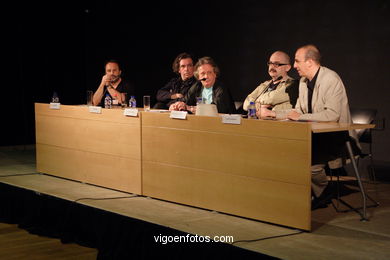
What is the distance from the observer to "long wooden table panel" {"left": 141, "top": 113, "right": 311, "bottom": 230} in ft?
11.1

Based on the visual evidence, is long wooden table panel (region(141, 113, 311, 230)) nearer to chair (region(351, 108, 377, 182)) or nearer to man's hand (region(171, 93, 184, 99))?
man's hand (region(171, 93, 184, 99))

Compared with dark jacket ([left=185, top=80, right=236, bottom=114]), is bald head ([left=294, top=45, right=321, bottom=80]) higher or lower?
higher

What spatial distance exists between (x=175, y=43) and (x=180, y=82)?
1.95 meters

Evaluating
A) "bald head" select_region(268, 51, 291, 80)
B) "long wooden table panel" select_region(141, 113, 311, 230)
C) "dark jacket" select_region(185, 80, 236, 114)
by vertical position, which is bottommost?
"long wooden table panel" select_region(141, 113, 311, 230)

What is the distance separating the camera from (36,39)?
7711 millimetres

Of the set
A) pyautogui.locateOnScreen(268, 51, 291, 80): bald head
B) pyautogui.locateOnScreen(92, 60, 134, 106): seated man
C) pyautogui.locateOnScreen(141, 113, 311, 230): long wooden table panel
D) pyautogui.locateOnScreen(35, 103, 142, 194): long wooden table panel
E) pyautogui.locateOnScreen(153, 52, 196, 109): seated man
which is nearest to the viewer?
pyautogui.locateOnScreen(141, 113, 311, 230): long wooden table panel

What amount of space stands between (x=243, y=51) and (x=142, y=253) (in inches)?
149

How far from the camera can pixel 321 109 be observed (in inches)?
163

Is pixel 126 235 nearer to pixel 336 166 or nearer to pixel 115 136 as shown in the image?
pixel 115 136

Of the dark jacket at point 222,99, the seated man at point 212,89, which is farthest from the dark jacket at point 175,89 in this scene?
the dark jacket at point 222,99

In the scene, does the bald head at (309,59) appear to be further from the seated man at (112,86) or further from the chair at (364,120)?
the seated man at (112,86)

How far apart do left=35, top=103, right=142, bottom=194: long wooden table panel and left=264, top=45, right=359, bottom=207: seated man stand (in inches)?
47.4

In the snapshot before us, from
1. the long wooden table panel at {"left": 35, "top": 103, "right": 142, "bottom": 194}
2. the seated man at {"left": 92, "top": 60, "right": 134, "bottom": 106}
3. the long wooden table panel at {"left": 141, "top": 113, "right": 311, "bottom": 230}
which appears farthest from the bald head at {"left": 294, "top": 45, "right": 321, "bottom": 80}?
the seated man at {"left": 92, "top": 60, "right": 134, "bottom": 106}

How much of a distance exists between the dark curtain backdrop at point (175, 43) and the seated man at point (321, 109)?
1571mm
